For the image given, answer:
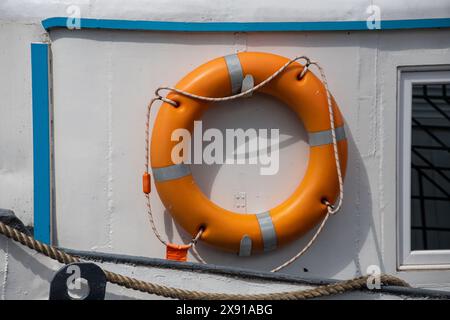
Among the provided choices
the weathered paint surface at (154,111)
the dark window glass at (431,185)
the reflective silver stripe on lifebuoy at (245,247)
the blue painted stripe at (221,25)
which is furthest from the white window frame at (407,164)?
the reflective silver stripe on lifebuoy at (245,247)

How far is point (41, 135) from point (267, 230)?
100 centimetres

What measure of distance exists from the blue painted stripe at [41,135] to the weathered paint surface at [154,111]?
5 centimetres

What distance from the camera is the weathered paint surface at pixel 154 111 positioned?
2.66 metres

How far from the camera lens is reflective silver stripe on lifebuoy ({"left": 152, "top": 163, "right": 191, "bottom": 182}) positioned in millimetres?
2602

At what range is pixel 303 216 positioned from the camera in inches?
104

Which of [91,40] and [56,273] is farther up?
[91,40]

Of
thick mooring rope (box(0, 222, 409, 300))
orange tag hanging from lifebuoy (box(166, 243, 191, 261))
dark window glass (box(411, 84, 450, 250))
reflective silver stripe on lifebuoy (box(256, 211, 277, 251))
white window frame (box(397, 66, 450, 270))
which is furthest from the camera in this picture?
dark window glass (box(411, 84, 450, 250))

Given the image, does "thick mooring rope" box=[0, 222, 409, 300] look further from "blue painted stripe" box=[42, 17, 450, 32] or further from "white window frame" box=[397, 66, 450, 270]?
"blue painted stripe" box=[42, 17, 450, 32]

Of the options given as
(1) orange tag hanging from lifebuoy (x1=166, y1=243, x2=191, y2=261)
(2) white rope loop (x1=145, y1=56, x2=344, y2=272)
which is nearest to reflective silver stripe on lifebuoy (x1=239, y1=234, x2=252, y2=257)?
(2) white rope loop (x1=145, y1=56, x2=344, y2=272)

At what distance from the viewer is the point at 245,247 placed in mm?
2662

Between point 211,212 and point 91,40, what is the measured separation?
86 cm

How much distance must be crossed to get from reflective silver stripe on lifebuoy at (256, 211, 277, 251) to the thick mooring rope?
0.39m

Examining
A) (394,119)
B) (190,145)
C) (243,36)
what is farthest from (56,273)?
(394,119)
